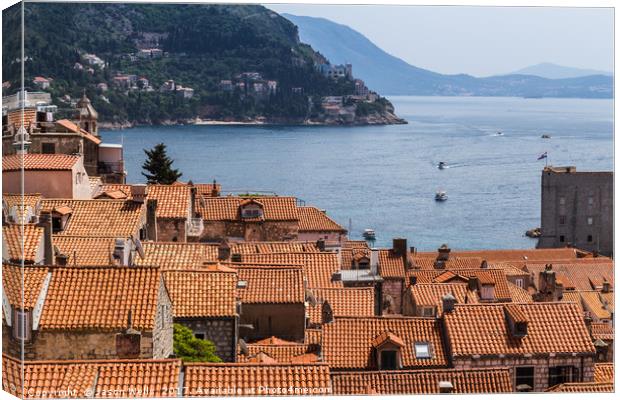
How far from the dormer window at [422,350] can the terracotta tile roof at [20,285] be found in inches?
213

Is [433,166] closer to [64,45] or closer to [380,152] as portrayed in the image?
[380,152]

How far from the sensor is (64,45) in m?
54.8

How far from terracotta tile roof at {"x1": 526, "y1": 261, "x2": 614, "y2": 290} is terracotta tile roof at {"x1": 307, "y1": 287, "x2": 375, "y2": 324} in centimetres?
1696

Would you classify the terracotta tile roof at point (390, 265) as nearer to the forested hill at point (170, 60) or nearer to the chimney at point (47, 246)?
the forested hill at point (170, 60)

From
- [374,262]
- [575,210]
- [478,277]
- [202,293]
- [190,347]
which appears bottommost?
[575,210]

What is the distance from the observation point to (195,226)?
78.4ft

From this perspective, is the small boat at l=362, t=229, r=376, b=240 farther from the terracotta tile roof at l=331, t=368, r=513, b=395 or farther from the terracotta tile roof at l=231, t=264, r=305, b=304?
the terracotta tile roof at l=331, t=368, r=513, b=395

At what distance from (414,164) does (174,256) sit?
79470 millimetres

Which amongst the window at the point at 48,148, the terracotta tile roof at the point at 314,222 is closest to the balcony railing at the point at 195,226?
the window at the point at 48,148

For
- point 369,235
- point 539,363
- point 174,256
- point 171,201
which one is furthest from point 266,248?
point 369,235

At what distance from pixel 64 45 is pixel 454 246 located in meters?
21.2

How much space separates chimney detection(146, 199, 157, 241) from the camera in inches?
789

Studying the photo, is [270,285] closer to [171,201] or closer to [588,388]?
[588,388]

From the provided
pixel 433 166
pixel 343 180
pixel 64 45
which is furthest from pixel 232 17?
pixel 433 166
